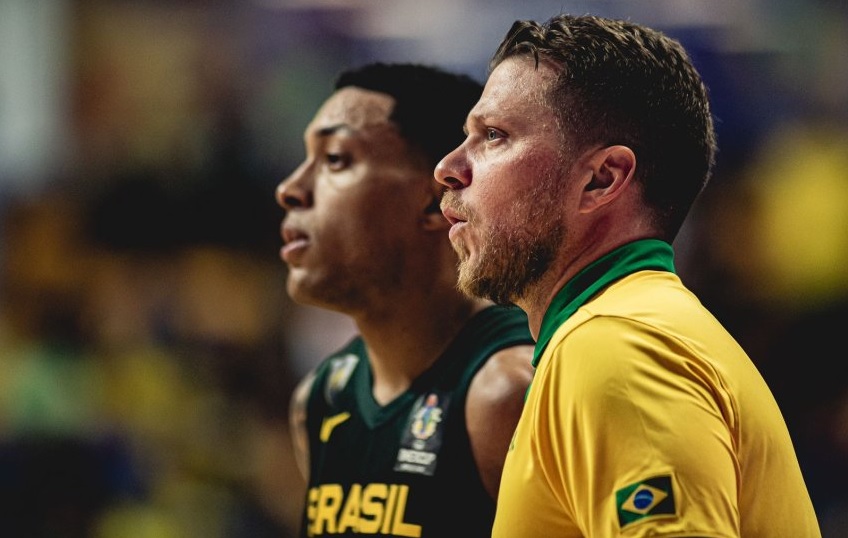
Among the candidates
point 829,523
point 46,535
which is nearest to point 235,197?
point 46,535

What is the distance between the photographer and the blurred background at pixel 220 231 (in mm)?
5574

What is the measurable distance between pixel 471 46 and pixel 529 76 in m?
4.43

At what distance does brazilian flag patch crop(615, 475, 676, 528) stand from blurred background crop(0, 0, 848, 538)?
3.86m

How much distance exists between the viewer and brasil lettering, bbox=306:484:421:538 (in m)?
2.55

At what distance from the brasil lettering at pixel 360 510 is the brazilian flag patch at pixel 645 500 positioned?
109cm

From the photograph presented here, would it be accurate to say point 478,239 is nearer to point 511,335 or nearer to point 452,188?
point 452,188

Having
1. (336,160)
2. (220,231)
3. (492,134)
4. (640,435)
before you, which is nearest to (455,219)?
(492,134)

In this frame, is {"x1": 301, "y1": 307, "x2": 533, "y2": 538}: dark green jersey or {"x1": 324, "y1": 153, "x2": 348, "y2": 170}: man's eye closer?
{"x1": 301, "y1": 307, "x2": 533, "y2": 538}: dark green jersey

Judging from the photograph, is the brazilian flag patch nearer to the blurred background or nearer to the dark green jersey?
the dark green jersey

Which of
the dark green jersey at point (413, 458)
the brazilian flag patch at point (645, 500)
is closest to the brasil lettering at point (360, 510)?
the dark green jersey at point (413, 458)

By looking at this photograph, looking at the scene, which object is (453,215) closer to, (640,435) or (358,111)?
(640,435)

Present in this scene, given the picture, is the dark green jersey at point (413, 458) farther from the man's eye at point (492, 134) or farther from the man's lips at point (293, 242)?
the man's eye at point (492, 134)

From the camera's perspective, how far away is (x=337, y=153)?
2.85 meters

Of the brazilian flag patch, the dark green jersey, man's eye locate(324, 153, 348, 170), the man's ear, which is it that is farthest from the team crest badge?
the brazilian flag patch
